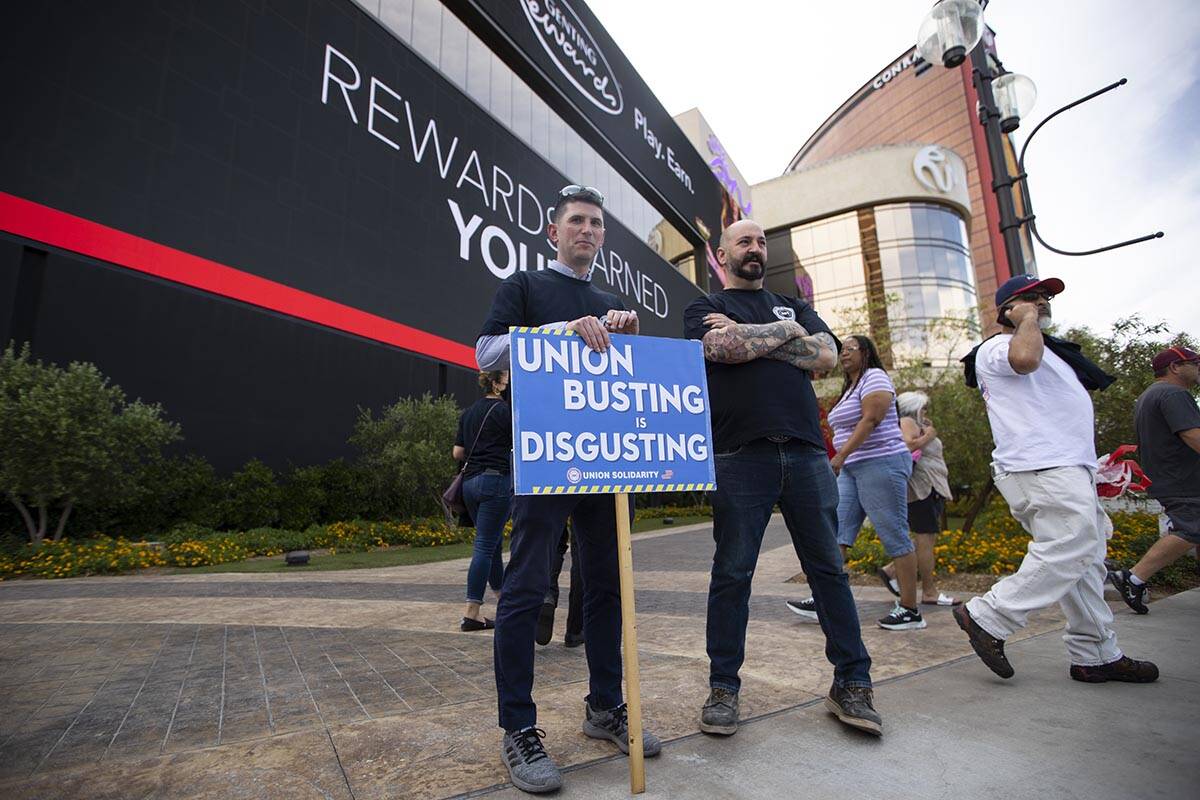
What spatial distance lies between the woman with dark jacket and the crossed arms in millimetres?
1896

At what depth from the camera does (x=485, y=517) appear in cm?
414

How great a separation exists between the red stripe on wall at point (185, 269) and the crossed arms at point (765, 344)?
10.7m

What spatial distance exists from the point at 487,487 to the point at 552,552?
202cm

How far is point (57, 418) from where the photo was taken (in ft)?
25.1

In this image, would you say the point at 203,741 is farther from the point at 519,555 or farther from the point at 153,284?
the point at 153,284

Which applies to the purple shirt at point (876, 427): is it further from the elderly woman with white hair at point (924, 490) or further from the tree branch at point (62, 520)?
the tree branch at point (62, 520)

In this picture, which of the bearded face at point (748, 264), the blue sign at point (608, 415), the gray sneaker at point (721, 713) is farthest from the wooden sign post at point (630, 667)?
the bearded face at point (748, 264)

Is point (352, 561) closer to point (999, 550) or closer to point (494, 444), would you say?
point (494, 444)

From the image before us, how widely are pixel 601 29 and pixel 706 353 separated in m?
26.8

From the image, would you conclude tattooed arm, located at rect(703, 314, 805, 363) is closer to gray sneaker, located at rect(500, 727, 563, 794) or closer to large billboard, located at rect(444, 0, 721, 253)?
gray sneaker, located at rect(500, 727, 563, 794)

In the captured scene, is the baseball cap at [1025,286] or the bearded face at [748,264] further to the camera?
the baseball cap at [1025,286]

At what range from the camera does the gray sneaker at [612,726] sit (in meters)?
2.08

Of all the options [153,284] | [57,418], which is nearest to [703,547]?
[57,418]

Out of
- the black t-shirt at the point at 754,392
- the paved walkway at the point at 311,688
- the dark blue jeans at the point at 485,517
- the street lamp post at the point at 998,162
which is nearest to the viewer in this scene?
the paved walkway at the point at 311,688
